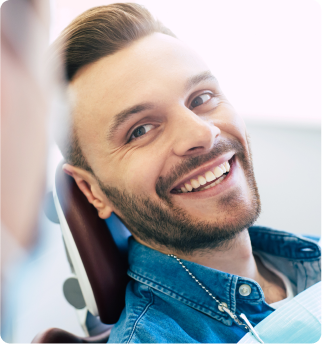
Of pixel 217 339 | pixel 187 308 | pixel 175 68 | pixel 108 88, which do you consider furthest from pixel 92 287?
pixel 175 68

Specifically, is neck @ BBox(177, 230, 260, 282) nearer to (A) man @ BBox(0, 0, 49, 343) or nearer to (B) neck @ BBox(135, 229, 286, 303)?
(B) neck @ BBox(135, 229, 286, 303)

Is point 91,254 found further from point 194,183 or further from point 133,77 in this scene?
point 133,77

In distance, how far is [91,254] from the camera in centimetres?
92

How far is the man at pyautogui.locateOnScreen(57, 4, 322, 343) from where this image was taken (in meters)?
0.84

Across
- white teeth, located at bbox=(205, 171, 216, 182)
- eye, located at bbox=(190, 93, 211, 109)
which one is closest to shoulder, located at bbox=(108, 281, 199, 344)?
white teeth, located at bbox=(205, 171, 216, 182)

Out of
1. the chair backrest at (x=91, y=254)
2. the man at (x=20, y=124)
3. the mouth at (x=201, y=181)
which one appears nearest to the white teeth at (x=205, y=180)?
the mouth at (x=201, y=181)

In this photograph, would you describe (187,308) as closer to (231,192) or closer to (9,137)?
(231,192)

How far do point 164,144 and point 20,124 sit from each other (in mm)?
567

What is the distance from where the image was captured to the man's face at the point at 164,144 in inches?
33.3

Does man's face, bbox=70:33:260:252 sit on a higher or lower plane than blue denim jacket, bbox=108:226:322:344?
higher

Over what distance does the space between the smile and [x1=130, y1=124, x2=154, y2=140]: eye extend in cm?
21

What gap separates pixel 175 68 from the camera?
888 millimetres

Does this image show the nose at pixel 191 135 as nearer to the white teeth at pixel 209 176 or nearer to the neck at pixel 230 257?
the white teeth at pixel 209 176

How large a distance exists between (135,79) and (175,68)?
137 millimetres
